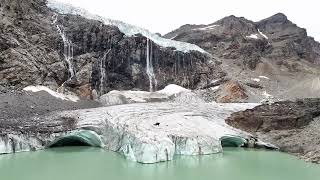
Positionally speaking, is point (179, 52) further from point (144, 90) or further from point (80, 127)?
point (80, 127)

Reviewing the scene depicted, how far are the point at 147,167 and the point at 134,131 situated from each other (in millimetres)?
3106

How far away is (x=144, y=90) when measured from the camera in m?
49.2

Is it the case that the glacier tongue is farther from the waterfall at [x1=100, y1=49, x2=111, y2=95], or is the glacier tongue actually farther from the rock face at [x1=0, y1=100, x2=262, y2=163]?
the rock face at [x1=0, y1=100, x2=262, y2=163]

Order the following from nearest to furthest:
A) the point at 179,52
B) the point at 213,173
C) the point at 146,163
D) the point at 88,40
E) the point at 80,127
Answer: the point at 213,173, the point at 146,163, the point at 80,127, the point at 88,40, the point at 179,52

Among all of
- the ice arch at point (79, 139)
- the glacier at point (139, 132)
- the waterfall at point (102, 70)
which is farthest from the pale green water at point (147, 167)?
the waterfall at point (102, 70)

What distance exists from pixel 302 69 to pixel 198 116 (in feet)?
145

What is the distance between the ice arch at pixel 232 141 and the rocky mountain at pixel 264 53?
61.6 ft

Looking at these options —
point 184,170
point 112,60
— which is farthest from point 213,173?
point 112,60

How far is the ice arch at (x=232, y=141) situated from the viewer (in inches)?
1110

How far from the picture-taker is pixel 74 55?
45969 mm

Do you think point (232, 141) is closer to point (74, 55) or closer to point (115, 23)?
point (74, 55)

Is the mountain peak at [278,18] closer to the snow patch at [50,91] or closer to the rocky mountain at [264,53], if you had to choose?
the rocky mountain at [264,53]

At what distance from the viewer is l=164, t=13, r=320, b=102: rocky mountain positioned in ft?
182

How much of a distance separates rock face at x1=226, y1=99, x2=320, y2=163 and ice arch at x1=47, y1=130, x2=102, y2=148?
864 cm
